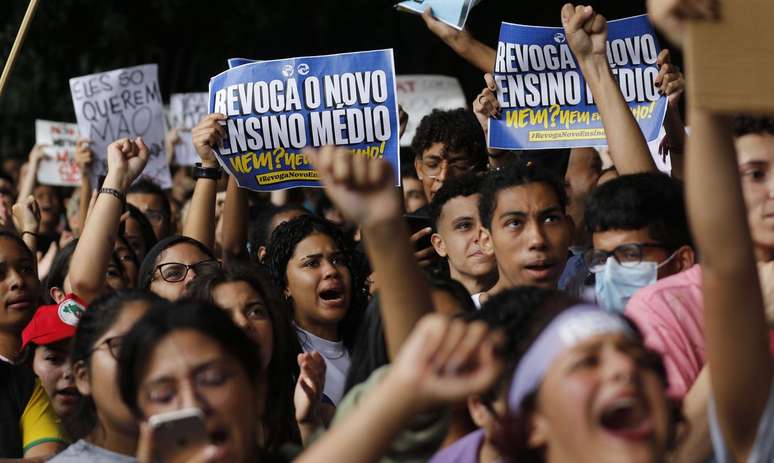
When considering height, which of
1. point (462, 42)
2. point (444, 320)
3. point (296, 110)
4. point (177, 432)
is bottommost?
point (177, 432)

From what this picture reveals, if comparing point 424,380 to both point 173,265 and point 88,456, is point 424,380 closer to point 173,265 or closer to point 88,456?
point 88,456

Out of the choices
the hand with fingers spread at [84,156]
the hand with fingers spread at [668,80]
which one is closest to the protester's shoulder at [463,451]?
the hand with fingers spread at [668,80]

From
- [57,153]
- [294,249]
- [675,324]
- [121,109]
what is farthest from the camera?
[57,153]

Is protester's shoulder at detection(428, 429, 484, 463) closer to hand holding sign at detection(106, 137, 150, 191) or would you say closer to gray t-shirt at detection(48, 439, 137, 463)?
gray t-shirt at detection(48, 439, 137, 463)

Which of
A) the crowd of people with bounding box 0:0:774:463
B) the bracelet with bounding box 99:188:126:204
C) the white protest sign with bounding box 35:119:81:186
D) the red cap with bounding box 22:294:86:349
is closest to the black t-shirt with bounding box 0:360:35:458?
the crowd of people with bounding box 0:0:774:463

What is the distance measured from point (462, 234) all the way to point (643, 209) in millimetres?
1508

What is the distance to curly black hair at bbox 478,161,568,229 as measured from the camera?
503cm

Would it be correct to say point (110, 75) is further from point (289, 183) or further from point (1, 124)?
point (1, 124)

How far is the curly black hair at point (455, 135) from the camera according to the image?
261 inches

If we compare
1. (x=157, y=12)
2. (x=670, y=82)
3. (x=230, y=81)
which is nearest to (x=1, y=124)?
(x=157, y=12)

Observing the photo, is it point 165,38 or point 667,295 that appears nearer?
point 667,295

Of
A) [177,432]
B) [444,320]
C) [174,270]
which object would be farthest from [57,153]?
[444,320]

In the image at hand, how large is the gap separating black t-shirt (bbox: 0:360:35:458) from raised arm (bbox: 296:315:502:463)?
7.46 feet

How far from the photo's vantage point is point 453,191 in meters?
5.64
